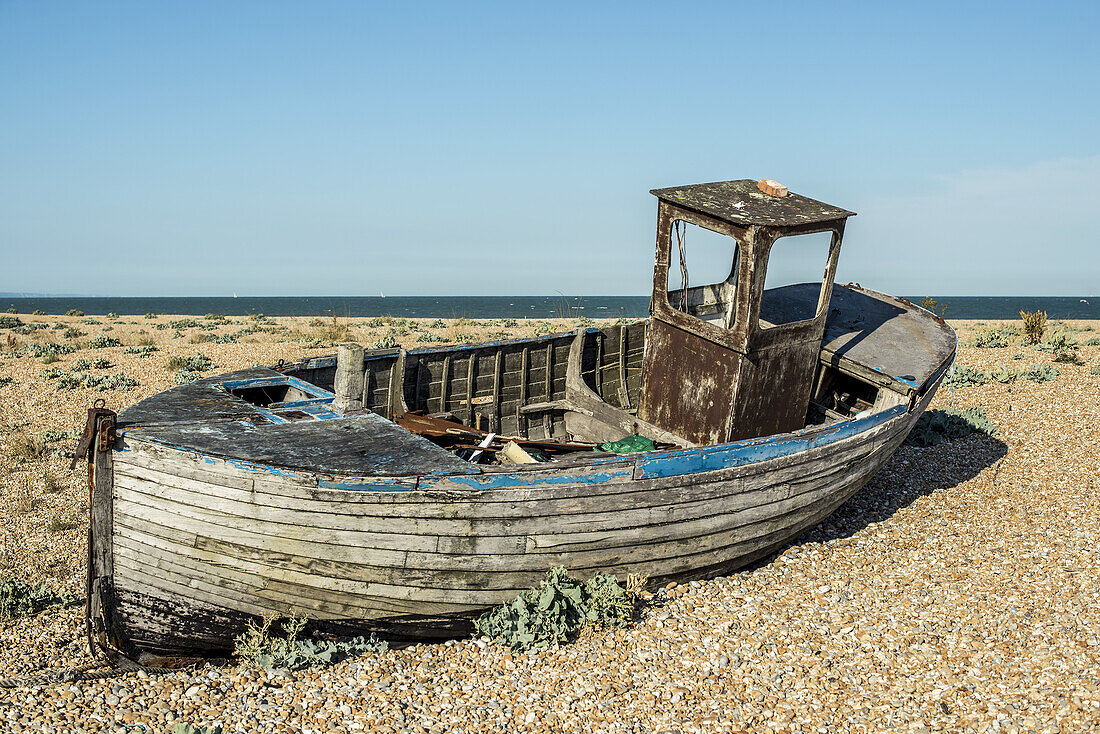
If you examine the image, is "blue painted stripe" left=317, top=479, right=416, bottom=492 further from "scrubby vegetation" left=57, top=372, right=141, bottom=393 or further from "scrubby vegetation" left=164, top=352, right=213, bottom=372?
"scrubby vegetation" left=164, top=352, right=213, bottom=372

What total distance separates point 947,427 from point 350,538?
10.5m

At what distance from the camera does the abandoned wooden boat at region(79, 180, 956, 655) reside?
237 inches

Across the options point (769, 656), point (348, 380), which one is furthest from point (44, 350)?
point (769, 656)

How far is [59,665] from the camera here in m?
6.66

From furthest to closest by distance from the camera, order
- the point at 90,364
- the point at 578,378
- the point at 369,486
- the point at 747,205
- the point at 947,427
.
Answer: the point at 90,364 → the point at 947,427 → the point at 578,378 → the point at 747,205 → the point at 369,486

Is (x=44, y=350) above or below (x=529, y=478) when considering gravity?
below

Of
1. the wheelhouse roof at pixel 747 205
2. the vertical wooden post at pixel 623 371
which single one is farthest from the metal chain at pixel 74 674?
the vertical wooden post at pixel 623 371

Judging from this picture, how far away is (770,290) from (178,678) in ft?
29.4

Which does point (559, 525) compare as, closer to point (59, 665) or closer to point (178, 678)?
point (178, 678)

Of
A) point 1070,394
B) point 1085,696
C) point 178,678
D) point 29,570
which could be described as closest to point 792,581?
point 1085,696

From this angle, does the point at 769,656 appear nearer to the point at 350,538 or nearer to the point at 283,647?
the point at 350,538

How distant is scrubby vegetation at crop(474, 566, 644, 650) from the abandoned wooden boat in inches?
4.6

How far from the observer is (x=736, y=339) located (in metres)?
8.75

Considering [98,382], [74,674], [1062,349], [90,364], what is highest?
[1062,349]
